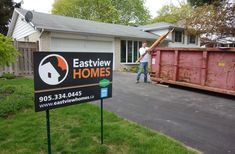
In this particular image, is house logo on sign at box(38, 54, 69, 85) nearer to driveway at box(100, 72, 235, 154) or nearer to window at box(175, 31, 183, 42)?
driveway at box(100, 72, 235, 154)

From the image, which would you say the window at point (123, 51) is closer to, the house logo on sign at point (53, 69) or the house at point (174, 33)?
Result: the house at point (174, 33)

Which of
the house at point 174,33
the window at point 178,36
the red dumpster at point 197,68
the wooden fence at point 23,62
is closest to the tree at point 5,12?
the wooden fence at point 23,62

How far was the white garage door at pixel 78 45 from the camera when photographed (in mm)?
13381

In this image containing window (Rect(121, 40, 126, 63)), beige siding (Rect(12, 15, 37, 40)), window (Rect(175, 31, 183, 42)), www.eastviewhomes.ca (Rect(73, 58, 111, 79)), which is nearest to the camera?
www.eastviewhomes.ca (Rect(73, 58, 111, 79))

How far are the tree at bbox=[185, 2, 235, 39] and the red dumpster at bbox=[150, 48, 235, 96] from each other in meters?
3.84

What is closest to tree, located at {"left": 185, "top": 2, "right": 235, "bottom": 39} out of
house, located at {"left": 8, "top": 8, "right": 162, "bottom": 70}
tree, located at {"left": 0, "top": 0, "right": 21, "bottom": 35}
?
house, located at {"left": 8, "top": 8, "right": 162, "bottom": 70}

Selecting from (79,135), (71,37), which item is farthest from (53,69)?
(71,37)

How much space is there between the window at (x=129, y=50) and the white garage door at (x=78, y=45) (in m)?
1.42

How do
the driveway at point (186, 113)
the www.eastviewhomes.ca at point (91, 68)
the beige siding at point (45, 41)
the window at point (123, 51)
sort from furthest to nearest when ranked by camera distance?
the window at point (123, 51) → the beige siding at point (45, 41) → the driveway at point (186, 113) → the www.eastviewhomes.ca at point (91, 68)

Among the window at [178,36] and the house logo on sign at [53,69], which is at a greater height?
the window at [178,36]

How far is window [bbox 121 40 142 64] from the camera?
17531 millimetres

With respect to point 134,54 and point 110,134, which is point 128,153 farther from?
point 134,54

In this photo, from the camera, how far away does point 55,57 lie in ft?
9.23

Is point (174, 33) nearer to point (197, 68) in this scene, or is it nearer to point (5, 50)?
point (197, 68)
